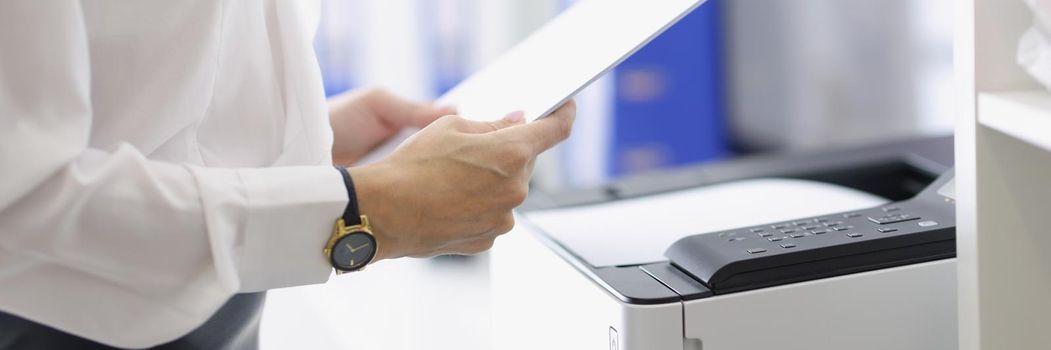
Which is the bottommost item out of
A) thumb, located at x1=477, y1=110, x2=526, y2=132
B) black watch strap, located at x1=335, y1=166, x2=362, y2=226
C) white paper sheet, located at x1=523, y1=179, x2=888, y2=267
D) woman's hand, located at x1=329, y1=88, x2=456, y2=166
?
white paper sheet, located at x1=523, y1=179, x2=888, y2=267

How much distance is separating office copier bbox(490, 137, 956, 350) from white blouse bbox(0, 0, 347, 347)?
199 millimetres

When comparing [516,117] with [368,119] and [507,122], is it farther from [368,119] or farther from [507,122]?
[368,119]

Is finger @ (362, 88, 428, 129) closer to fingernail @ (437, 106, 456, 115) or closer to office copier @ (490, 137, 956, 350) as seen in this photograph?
fingernail @ (437, 106, 456, 115)

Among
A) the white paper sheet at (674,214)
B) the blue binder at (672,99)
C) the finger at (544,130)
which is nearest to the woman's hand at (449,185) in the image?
the finger at (544,130)

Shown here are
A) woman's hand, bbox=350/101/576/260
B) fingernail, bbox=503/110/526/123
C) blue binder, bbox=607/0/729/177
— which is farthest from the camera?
blue binder, bbox=607/0/729/177

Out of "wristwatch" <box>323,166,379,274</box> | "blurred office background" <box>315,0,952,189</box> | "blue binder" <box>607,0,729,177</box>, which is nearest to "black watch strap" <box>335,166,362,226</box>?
"wristwatch" <box>323,166,379,274</box>

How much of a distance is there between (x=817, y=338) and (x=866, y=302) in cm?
4

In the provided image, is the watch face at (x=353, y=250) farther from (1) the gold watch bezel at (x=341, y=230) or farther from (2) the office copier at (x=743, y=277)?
(2) the office copier at (x=743, y=277)

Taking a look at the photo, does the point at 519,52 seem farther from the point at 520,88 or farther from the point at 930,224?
the point at 930,224

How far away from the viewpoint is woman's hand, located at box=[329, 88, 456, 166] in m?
1.03

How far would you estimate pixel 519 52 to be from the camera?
3.17ft

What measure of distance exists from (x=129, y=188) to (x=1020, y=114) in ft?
1.54

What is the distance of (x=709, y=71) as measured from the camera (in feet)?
8.19

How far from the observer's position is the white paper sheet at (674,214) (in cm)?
81
